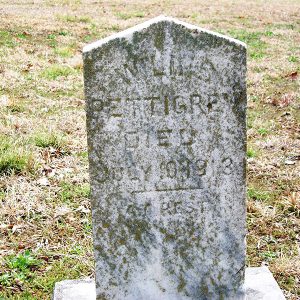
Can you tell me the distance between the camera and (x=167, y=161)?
3.16 metres

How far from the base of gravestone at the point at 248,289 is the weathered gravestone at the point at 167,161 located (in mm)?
342

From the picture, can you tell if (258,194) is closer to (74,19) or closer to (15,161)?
(15,161)

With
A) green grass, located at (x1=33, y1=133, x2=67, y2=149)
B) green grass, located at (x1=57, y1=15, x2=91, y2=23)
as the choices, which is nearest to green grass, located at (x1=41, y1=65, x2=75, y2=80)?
green grass, located at (x1=33, y1=133, x2=67, y2=149)

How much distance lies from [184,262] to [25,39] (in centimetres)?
1182

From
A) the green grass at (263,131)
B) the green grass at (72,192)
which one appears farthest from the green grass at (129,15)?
the green grass at (72,192)

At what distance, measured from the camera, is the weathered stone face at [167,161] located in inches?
117

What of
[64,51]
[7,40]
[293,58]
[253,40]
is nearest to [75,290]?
[64,51]

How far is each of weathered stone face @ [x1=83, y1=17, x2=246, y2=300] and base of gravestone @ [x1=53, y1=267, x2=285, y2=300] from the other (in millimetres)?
371

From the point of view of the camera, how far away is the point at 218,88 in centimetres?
305

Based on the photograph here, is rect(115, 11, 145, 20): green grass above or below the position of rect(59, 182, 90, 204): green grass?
above

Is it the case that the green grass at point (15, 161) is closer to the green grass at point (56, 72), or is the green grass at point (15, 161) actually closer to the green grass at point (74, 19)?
the green grass at point (56, 72)

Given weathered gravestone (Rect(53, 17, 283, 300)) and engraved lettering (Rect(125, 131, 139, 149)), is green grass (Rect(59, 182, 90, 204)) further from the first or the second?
engraved lettering (Rect(125, 131, 139, 149))

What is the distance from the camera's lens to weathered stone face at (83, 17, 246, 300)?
2.97 metres

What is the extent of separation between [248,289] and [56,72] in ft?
25.1
